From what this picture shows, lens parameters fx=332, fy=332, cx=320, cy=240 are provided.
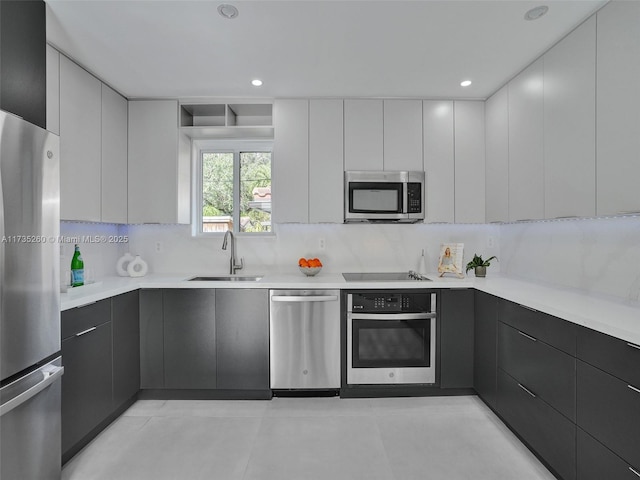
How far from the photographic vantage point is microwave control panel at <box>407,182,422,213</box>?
9.55 feet

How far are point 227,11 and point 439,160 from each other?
2.01 m

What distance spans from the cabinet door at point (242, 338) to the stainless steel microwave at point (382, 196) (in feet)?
3.51

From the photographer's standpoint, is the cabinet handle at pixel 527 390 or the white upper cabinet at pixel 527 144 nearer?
the cabinet handle at pixel 527 390

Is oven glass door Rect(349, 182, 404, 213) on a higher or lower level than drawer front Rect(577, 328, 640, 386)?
higher

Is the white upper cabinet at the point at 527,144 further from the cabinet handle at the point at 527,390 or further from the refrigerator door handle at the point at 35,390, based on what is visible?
the refrigerator door handle at the point at 35,390

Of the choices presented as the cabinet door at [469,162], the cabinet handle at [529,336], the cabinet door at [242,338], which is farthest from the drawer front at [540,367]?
the cabinet door at [242,338]

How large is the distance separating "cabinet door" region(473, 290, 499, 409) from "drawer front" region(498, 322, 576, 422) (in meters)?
0.09

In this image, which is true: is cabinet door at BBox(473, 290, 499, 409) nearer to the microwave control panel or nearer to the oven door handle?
the oven door handle

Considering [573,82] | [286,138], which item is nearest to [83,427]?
[286,138]

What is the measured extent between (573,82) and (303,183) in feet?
6.34

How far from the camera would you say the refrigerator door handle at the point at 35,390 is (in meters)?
1.31

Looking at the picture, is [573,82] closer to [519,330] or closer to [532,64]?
[532,64]

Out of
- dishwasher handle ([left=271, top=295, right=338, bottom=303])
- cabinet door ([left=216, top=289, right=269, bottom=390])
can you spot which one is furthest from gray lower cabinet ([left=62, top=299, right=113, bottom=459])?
dishwasher handle ([left=271, top=295, right=338, bottom=303])

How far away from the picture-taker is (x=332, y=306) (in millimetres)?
2570
